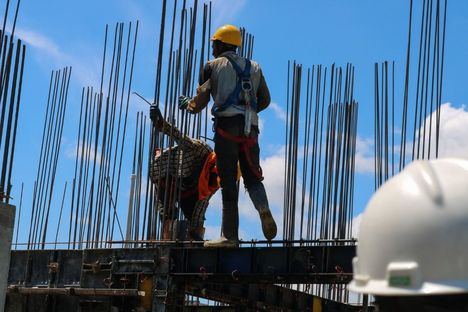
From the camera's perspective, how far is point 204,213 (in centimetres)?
974

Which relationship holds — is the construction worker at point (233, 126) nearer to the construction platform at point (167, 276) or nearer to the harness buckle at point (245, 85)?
the harness buckle at point (245, 85)

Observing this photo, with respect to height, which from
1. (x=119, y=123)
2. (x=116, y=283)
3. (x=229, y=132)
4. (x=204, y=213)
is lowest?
(x=116, y=283)

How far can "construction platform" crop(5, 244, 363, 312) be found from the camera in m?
8.00

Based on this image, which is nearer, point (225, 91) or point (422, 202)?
point (422, 202)

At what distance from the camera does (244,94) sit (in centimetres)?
797

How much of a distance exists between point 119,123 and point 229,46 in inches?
173

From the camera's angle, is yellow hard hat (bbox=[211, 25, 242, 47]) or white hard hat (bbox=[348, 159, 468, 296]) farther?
yellow hard hat (bbox=[211, 25, 242, 47])

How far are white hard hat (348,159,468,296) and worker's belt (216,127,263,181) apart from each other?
15.1 feet

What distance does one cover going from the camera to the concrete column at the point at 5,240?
8.73 metres

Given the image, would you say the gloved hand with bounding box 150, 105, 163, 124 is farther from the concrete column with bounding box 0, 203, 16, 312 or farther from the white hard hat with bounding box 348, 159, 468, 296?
the white hard hat with bounding box 348, 159, 468, 296

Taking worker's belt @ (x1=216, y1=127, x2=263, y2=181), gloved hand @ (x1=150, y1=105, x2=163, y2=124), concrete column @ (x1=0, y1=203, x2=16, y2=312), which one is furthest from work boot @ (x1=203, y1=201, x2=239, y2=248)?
concrete column @ (x1=0, y1=203, x2=16, y2=312)

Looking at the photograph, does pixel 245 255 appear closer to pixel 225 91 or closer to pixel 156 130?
pixel 225 91

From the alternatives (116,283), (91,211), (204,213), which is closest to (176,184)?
(204,213)

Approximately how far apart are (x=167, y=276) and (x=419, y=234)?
5795 mm
